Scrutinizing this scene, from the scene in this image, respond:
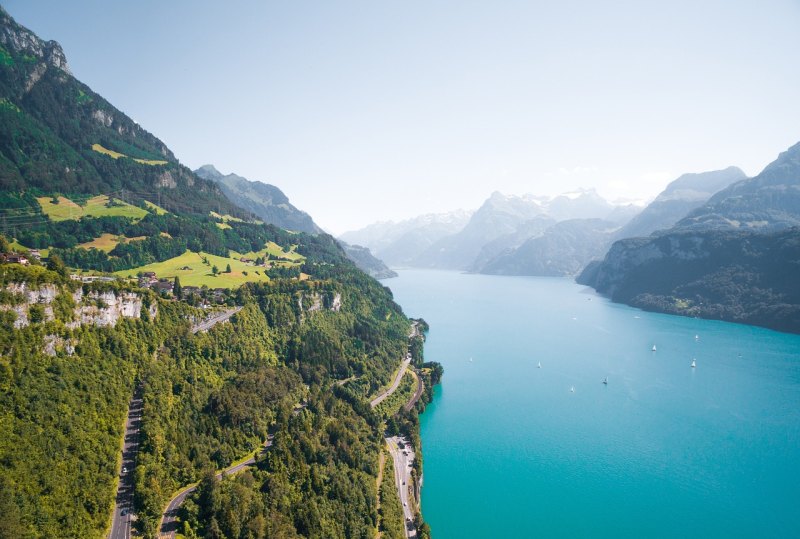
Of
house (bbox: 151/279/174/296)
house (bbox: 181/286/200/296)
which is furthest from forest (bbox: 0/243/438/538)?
house (bbox: 181/286/200/296)

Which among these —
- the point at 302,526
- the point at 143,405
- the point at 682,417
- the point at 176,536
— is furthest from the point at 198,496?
the point at 682,417

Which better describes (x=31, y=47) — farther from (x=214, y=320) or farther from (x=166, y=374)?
(x=166, y=374)

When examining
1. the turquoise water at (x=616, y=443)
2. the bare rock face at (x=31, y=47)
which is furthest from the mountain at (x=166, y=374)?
A: the bare rock face at (x=31, y=47)

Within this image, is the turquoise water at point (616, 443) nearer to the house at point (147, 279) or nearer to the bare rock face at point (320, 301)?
the bare rock face at point (320, 301)

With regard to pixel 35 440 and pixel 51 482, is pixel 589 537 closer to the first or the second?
pixel 51 482

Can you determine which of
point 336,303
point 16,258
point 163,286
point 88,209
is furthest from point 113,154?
point 16,258

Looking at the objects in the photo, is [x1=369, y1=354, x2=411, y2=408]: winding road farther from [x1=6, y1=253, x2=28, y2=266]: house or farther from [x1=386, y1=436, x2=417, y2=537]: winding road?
[x1=6, y1=253, x2=28, y2=266]: house
